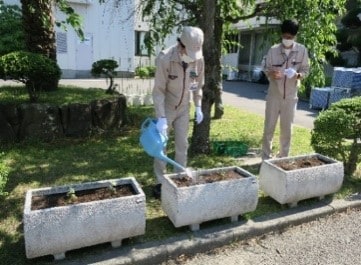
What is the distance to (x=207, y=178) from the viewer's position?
11.8 ft

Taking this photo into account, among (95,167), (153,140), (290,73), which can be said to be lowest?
(95,167)

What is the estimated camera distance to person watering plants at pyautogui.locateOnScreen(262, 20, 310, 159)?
15.1ft

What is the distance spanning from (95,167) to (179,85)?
204 centimetres

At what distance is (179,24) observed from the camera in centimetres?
786

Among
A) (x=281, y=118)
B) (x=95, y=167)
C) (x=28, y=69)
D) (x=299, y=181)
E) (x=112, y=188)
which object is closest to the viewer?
(x=112, y=188)

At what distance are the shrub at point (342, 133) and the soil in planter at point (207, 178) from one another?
1642mm

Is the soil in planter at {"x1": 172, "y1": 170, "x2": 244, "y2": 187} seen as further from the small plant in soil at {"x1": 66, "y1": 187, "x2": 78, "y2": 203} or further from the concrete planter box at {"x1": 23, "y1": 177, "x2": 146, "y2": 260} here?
the small plant in soil at {"x1": 66, "y1": 187, "x2": 78, "y2": 203}

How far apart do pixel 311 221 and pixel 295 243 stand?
1.64 ft

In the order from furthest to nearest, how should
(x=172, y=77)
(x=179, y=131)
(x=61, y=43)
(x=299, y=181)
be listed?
(x=61, y=43), (x=179, y=131), (x=299, y=181), (x=172, y=77)

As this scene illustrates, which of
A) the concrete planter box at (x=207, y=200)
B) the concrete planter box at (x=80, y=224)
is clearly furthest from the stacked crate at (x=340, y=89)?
the concrete planter box at (x=80, y=224)

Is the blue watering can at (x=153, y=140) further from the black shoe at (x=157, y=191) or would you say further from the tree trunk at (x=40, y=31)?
the tree trunk at (x=40, y=31)

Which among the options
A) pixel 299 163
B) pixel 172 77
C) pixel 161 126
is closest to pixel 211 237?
pixel 161 126

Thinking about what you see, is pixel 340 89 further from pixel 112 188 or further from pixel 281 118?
pixel 112 188

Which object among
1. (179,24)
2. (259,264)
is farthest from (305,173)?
(179,24)
